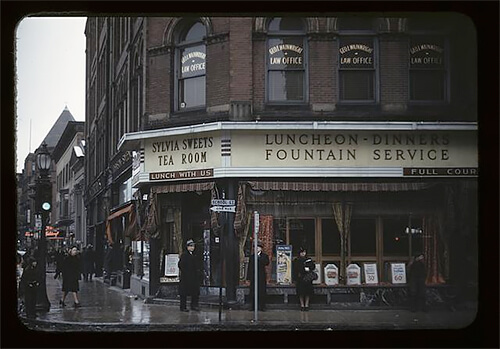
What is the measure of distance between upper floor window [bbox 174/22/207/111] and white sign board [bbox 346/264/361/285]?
445 cm

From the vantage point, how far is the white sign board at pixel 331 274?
1480 cm

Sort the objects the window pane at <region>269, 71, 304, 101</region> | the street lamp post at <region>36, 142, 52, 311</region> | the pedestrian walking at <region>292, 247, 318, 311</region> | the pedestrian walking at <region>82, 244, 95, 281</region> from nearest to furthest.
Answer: the street lamp post at <region>36, 142, 52, 311</region>
the pedestrian walking at <region>292, 247, 318, 311</region>
the window pane at <region>269, 71, 304, 101</region>
the pedestrian walking at <region>82, 244, 95, 281</region>

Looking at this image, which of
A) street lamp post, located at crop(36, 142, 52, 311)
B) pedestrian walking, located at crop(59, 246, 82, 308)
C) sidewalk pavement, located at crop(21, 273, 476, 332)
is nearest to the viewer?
sidewalk pavement, located at crop(21, 273, 476, 332)

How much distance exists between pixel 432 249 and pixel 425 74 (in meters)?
3.35

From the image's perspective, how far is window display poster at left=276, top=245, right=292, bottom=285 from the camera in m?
14.8

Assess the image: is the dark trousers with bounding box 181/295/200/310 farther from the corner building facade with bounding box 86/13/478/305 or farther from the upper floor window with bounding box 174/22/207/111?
the upper floor window with bounding box 174/22/207/111

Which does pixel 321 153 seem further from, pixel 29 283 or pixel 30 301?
pixel 30 301

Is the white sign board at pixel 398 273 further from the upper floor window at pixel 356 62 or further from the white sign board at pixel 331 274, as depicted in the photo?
the upper floor window at pixel 356 62

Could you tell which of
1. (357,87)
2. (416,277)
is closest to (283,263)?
(416,277)

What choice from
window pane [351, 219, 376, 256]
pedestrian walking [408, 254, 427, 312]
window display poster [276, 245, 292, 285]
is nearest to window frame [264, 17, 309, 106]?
window pane [351, 219, 376, 256]

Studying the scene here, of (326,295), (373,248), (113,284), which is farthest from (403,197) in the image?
(113,284)

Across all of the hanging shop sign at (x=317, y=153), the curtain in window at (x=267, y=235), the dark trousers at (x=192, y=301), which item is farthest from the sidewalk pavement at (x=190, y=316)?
the hanging shop sign at (x=317, y=153)

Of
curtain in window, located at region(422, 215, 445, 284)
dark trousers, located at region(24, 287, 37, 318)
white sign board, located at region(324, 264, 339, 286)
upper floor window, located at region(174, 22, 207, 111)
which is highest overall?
upper floor window, located at region(174, 22, 207, 111)

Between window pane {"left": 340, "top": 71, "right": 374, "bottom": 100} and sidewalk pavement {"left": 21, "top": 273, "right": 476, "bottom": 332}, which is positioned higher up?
window pane {"left": 340, "top": 71, "right": 374, "bottom": 100}
